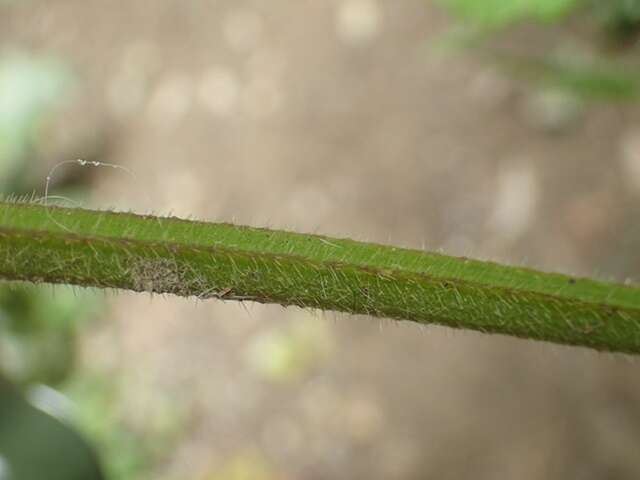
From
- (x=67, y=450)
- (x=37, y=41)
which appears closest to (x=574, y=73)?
(x=67, y=450)

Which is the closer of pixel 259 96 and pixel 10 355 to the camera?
pixel 10 355

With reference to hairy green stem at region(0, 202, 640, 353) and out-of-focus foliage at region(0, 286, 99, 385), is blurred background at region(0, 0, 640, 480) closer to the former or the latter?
out-of-focus foliage at region(0, 286, 99, 385)

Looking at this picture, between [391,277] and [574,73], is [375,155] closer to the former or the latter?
[574,73]

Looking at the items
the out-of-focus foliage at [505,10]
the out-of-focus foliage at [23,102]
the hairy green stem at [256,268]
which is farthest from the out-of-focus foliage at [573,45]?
the out-of-focus foliage at [23,102]

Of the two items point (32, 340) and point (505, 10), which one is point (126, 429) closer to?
point (32, 340)

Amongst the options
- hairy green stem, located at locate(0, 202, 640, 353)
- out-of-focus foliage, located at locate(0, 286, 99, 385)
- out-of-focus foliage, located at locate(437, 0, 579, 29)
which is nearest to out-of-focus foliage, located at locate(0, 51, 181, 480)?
out-of-focus foliage, located at locate(0, 286, 99, 385)

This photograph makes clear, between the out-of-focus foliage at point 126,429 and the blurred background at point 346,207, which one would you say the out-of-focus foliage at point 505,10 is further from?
the out-of-focus foliage at point 126,429

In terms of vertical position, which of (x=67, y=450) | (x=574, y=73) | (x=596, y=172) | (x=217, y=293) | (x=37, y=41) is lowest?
(x=37, y=41)
